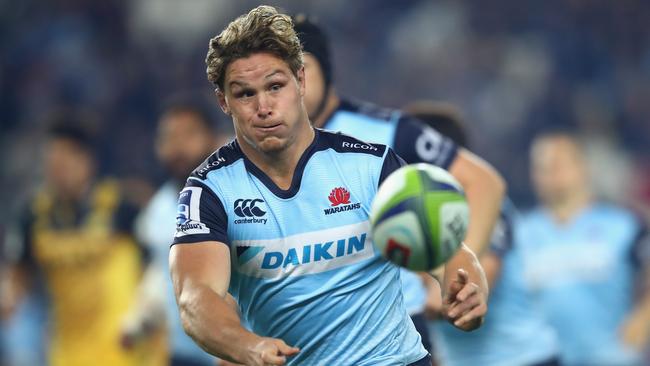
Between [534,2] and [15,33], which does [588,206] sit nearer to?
[534,2]

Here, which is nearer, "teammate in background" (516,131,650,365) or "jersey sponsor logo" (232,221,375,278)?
"jersey sponsor logo" (232,221,375,278)

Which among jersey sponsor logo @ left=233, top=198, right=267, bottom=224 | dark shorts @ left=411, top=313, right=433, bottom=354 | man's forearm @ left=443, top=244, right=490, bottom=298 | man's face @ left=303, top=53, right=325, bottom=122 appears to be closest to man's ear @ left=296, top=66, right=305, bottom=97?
jersey sponsor logo @ left=233, top=198, right=267, bottom=224

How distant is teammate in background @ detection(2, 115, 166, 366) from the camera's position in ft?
34.5

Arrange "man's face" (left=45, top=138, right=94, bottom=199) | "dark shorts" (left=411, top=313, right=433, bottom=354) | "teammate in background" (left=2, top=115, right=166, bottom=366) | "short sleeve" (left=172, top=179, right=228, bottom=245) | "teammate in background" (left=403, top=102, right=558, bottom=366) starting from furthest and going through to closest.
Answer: "man's face" (left=45, top=138, right=94, bottom=199) → "teammate in background" (left=2, top=115, right=166, bottom=366) → "teammate in background" (left=403, top=102, right=558, bottom=366) → "dark shorts" (left=411, top=313, right=433, bottom=354) → "short sleeve" (left=172, top=179, right=228, bottom=245)

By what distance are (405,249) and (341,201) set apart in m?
0.44

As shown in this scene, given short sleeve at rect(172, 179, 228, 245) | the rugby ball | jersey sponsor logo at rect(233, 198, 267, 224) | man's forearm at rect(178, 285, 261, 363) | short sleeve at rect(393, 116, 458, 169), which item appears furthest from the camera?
short sleeve at rect(393, 116, 458, 169)

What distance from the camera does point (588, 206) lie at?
11430mm

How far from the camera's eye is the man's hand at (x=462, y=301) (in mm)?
4223

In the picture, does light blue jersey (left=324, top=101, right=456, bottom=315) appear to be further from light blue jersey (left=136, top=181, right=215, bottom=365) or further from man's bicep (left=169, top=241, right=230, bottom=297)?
light blue jersey (left=136, top=181, right=215, bottom=365)

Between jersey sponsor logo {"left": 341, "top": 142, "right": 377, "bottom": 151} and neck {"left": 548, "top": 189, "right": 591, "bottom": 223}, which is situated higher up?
jersey sponsor logo {"left": 341, "top": 142, "right": 377, "bottom": 151}

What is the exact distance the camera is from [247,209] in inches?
177

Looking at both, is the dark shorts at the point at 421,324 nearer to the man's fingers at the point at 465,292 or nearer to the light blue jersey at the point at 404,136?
the light blue jersey at the point at 404,136

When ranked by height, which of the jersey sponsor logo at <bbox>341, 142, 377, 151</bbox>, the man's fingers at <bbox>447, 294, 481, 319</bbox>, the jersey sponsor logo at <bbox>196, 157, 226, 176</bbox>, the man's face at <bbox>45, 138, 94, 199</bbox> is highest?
the man's face at <bbox>45, 138, 94, 199</bbox>

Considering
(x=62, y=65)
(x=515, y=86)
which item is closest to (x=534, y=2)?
(x=515, y=86)
